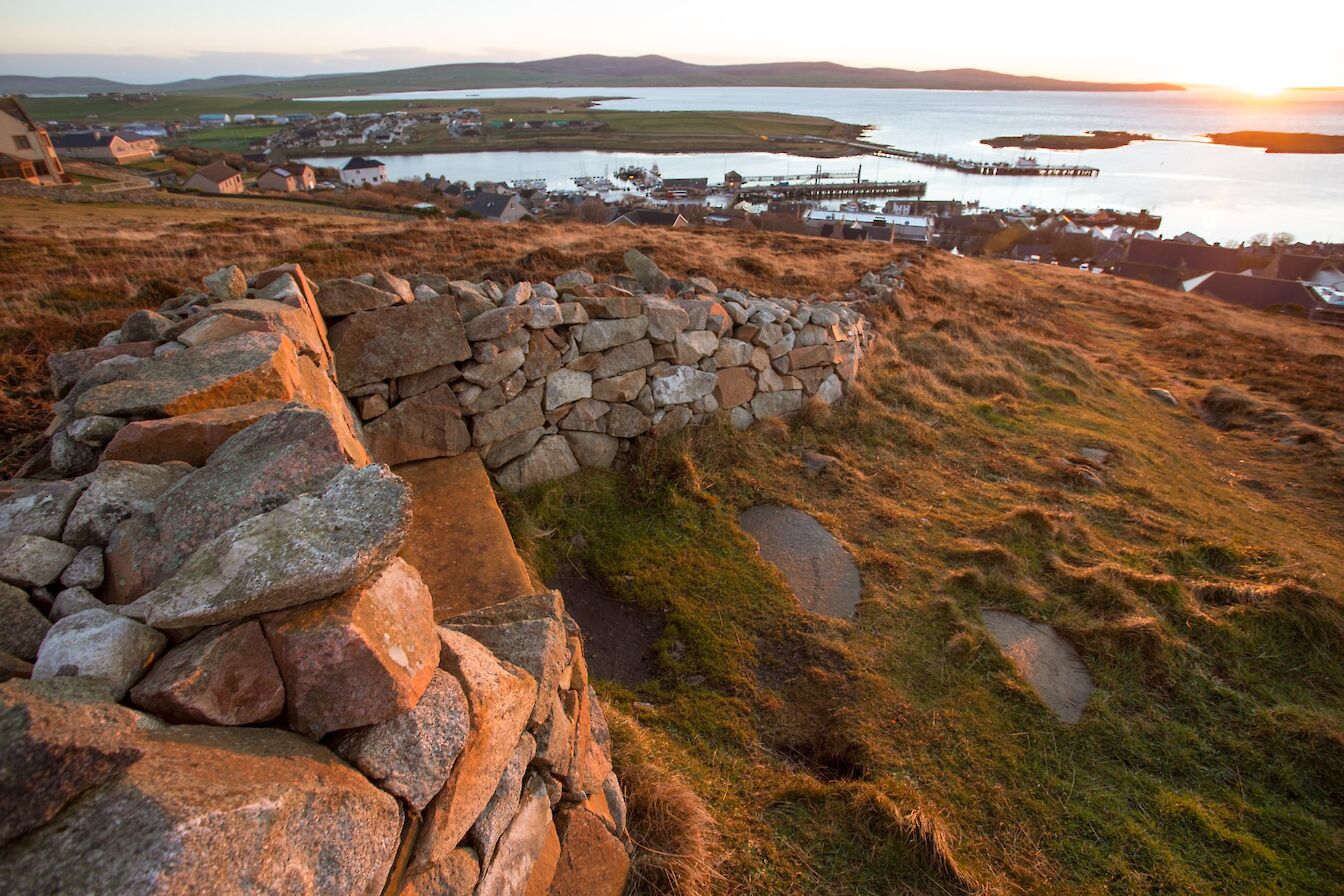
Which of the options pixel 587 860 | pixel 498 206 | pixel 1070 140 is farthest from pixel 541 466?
pixel 1070 140

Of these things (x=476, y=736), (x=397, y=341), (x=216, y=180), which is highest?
(x=397, y=341)

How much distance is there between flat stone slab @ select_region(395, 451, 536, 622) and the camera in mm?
3443

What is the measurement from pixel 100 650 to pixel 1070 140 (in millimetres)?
151892

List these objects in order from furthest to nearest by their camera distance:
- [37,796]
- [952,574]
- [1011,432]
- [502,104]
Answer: [502,104] → [1011,432] → [952,574] → [37,796]

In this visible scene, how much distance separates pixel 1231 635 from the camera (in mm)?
4723

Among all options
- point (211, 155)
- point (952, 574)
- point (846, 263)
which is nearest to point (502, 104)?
point (211, 155)

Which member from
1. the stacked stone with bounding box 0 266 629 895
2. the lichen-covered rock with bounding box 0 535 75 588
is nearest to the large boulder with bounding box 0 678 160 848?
the stacked stone with bounding box 0 266 629 895

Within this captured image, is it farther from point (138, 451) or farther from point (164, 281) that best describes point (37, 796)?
point (164, 281)

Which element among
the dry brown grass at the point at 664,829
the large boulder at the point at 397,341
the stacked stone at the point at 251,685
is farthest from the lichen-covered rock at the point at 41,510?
the large boulder at the point at 397,341

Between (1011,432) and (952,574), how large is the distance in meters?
3.83

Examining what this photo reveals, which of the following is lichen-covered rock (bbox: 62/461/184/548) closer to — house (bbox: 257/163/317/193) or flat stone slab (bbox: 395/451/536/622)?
flat stone slab (bbox: 395/451/536/622)

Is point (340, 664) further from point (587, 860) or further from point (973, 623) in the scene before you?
point (973, 623)

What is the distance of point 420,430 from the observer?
16.2ft

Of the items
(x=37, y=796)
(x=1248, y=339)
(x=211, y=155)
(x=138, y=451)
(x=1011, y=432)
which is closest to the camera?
(x=37, y=796)
